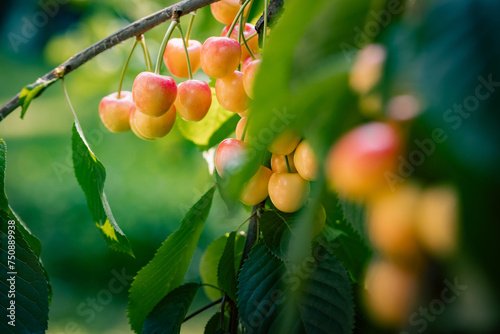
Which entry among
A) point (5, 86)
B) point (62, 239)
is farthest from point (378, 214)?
point (5, 86)

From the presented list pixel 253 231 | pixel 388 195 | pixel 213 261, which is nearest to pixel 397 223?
pixel 388 195

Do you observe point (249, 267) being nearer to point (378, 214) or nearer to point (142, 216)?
point (378, 214)

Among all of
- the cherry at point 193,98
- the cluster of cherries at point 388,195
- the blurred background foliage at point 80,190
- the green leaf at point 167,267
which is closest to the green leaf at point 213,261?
the green leaf at point 167,267

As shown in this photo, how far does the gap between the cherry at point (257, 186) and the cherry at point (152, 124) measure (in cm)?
11

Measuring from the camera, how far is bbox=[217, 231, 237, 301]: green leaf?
1.39 feet

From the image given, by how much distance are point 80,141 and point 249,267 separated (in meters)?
0.18

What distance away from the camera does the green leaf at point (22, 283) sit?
36 centimetres

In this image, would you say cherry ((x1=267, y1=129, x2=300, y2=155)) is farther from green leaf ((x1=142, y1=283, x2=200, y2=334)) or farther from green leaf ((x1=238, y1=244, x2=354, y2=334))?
green leaf ((x1=142, y1=283, x2=200, y2=334))

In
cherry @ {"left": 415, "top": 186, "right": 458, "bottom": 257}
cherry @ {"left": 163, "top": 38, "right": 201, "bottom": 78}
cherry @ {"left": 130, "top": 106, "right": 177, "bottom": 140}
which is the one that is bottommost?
cherry @ {"left": 415, "top": 186, "right": 458, "bottom": 257}

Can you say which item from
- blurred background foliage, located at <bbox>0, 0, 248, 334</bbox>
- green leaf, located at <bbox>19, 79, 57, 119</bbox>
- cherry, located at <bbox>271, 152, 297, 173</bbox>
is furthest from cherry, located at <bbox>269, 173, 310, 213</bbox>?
blurred background foliage, located at <bbox>0, 0, 248, 334</bbox>

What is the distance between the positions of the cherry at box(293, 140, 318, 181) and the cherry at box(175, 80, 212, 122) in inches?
4.6

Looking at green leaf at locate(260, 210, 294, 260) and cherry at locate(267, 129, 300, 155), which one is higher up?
cherry at locate(267, 129, 300, 155)

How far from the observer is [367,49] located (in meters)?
0.15

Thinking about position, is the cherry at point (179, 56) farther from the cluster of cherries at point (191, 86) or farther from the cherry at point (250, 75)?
the cherry at point (250, 75)
